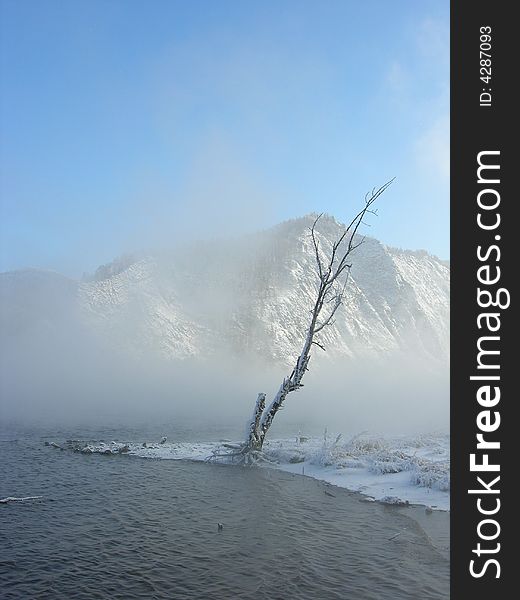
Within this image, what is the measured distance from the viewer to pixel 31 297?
106188 millimetres

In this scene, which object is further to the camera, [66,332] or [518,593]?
[66,332]

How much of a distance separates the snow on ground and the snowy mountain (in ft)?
213

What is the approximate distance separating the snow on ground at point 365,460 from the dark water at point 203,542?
5.19 feet

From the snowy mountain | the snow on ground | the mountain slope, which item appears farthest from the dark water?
the mountain slope

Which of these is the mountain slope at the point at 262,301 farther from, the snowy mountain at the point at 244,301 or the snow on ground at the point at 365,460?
the snow on ground at the point at 365,460

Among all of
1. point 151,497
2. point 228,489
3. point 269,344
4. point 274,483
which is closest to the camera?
point 151,497

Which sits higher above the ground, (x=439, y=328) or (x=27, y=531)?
(x=439, y=328)

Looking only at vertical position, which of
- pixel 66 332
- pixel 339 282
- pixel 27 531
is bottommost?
pixel 27 531

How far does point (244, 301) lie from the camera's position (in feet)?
370

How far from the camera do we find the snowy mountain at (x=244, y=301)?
97812 mm

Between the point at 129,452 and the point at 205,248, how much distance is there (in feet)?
348

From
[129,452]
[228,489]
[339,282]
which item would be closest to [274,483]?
[228,489]

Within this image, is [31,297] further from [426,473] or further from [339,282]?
[426,473]

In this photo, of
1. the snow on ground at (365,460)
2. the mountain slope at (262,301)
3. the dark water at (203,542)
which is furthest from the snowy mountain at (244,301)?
the dark water at (203,542)
